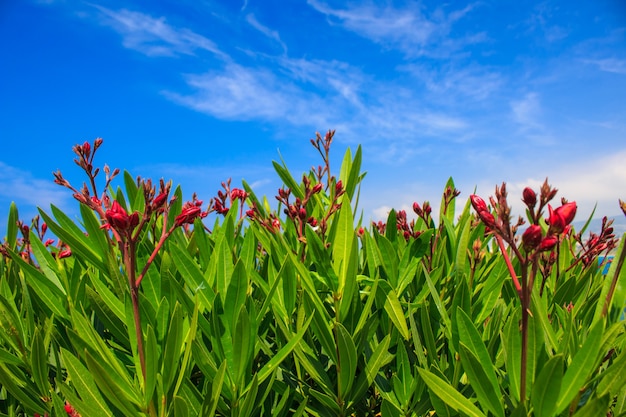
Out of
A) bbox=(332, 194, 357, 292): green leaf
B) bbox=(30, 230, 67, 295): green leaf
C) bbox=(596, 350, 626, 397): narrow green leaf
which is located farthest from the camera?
bbox=(30, 230, 67, 295): green leaf

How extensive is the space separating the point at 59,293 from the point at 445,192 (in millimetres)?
1871

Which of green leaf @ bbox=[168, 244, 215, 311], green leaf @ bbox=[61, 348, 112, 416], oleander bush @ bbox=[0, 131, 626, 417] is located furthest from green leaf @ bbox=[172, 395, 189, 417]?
green leaf @ bbox=[168, 244, 215, 311]

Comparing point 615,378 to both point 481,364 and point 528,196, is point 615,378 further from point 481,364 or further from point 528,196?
point 528,196

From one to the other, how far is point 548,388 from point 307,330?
2.69 feet

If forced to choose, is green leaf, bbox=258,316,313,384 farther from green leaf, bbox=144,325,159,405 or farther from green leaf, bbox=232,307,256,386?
green leaf, bbox=144,325,159,405

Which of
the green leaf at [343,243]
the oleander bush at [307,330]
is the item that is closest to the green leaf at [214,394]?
the oleander bush at [307,330]

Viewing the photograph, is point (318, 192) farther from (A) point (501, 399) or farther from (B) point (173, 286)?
(A) point (501, 399)

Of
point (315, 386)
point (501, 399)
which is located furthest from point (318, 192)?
point (501, 399)

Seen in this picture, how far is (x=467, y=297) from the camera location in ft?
4.96

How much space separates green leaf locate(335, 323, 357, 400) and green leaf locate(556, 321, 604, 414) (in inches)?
21.2

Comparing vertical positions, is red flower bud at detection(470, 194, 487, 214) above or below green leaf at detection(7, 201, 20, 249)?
below

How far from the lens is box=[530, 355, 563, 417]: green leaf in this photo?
1014 millimetres

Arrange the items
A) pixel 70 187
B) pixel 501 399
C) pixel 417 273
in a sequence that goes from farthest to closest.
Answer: pixel 417 273 < pixel 70 187 < pixel 501 399

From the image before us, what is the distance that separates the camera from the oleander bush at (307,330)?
3.76 feet
